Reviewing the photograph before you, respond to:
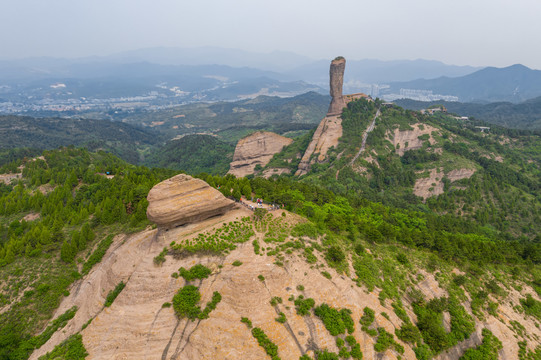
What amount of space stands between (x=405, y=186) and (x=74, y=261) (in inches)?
2995

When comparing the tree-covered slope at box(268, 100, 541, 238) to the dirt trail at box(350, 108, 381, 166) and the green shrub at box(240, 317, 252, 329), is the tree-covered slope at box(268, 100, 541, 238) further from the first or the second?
the green shrub at box(240, 317, 252, 329)

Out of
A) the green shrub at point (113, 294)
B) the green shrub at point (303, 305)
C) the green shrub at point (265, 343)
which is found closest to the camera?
the green shrub at point (265, 343)

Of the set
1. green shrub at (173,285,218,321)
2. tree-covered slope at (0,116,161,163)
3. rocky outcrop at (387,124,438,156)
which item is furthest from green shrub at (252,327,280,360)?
tree-covered slope at (0,116,161,163)

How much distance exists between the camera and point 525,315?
29.8 meters

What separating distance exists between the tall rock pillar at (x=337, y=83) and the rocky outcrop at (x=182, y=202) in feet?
257

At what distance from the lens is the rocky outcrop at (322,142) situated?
88.9 m

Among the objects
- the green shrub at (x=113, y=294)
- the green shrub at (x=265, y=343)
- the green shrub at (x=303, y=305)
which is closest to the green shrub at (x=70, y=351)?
the green shrub at (x=113, y=294)

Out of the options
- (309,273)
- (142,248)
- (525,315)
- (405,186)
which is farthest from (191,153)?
(525,315)

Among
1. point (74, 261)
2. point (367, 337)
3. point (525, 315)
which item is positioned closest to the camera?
point (367, 337)

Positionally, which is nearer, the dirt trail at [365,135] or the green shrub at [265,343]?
the green shrub at [265,343]

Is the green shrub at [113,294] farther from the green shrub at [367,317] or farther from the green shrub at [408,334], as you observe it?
the green shrub at [408,334]

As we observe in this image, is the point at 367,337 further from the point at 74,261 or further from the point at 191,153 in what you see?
the point at 191,153

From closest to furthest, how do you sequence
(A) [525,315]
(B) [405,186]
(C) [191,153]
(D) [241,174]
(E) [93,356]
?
(E) [93,356], (A) [525,315], (B) [405,186], (D) [241,174], (C) [191,153]

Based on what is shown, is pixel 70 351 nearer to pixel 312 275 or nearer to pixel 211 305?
pixel 211 305
